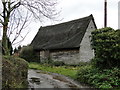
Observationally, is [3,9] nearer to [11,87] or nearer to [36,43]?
[11,87]

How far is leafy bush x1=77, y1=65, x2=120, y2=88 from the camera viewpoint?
1119 cm

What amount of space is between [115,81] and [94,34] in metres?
4.43

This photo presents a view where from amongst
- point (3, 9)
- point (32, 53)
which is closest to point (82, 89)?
point (3, 9)

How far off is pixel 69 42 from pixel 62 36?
3.09 metres

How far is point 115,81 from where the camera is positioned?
11336 mm

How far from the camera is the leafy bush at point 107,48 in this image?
12.8 m

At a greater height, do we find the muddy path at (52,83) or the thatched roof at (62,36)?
the thatched roof at (62,36)

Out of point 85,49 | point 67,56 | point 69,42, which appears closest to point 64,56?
point 67,56

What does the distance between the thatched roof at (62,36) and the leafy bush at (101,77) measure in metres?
11.1

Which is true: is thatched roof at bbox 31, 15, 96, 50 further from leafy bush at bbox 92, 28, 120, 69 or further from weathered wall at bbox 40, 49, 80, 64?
leafy bush at bbox 92, 28, 120, 69

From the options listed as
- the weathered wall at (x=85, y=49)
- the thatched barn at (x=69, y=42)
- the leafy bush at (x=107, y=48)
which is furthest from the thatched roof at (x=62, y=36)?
the leafy bush at (x=107, y=48)

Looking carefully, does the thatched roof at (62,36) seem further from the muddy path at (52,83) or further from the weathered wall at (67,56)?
the muddy path at (52,83)

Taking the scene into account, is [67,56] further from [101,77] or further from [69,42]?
[101,77]

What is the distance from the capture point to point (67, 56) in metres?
26.5
